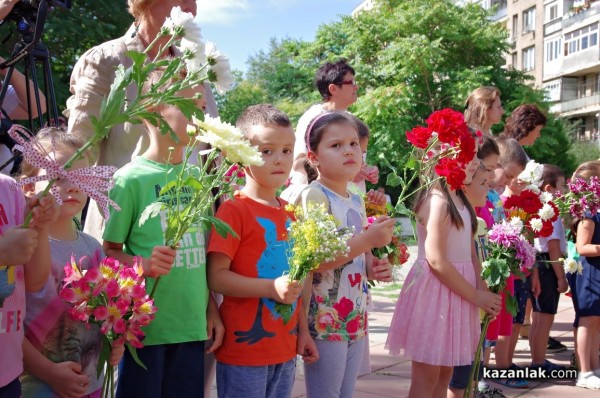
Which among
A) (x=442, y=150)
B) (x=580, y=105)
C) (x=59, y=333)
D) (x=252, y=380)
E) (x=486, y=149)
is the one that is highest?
(x=580, y=105)

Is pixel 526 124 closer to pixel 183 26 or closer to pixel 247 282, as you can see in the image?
pixel 247 282

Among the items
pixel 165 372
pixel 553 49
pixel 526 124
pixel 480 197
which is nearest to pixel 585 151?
pixel 553 49

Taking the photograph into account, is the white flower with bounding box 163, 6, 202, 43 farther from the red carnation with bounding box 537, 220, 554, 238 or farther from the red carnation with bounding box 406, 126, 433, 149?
the red carnation with bounding box 537, 220, 554, 238

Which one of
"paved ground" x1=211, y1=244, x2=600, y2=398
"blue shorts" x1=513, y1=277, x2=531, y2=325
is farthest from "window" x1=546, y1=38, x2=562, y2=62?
"blue shorts" x1=513, y1=277, x2=531, y2=325

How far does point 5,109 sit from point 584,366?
4174 millimetres

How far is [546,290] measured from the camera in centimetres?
567

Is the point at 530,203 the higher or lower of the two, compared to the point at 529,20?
lower

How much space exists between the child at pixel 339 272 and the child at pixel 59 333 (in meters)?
1.04

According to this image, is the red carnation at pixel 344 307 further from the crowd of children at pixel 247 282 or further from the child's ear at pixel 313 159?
the child's ear at pixel 313 159

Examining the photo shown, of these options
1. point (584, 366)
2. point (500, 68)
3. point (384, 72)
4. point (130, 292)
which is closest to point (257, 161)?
point (130, 292)

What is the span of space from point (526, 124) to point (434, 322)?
9.83 ft

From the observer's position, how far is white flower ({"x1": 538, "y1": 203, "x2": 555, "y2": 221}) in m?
3.90

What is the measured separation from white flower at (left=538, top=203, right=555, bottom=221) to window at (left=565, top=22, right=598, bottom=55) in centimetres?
4378

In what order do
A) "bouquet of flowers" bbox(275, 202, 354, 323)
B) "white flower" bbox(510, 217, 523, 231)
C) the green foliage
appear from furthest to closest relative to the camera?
the green foliage → "white flower" bbox(510, 217, 523, 231) → "bouquet of flowers" bbox(275, 202, 354, 323)
